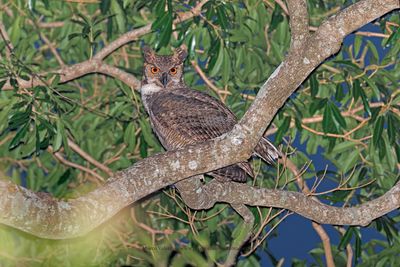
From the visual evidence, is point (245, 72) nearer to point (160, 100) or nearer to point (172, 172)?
point (160, 100)

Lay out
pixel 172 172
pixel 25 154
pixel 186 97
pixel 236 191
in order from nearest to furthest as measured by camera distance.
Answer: pixel 172 172 → pixel 236 191 → pixel 186 97 → pixel 25 154

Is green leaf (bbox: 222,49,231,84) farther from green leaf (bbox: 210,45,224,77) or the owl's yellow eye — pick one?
the owl's yellow eye

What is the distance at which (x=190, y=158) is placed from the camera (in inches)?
197

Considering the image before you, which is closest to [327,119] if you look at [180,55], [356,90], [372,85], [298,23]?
[356,90]

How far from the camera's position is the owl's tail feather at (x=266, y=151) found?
19.9ft

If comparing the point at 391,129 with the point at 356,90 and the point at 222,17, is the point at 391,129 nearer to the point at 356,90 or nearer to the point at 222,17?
the point at 356,90

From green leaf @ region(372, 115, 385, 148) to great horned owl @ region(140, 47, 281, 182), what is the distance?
0.89m

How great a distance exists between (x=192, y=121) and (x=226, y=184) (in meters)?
0.94

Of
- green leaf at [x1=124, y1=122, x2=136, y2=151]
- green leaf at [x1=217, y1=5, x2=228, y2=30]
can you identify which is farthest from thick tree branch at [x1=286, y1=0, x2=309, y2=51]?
green leaf at [x1=124, y1=122, x2=136, y2=151]

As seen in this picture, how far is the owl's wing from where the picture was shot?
6.37 metres

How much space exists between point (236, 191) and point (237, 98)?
6.60 ft

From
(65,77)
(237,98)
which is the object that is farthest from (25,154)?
(237,98)

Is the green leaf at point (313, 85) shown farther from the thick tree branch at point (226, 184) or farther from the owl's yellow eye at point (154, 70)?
the thick tree branch at point (226, 184)

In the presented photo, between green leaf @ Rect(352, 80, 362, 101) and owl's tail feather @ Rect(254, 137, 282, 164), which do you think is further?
green leaf @ Rect(352, 80, 362, 101)
